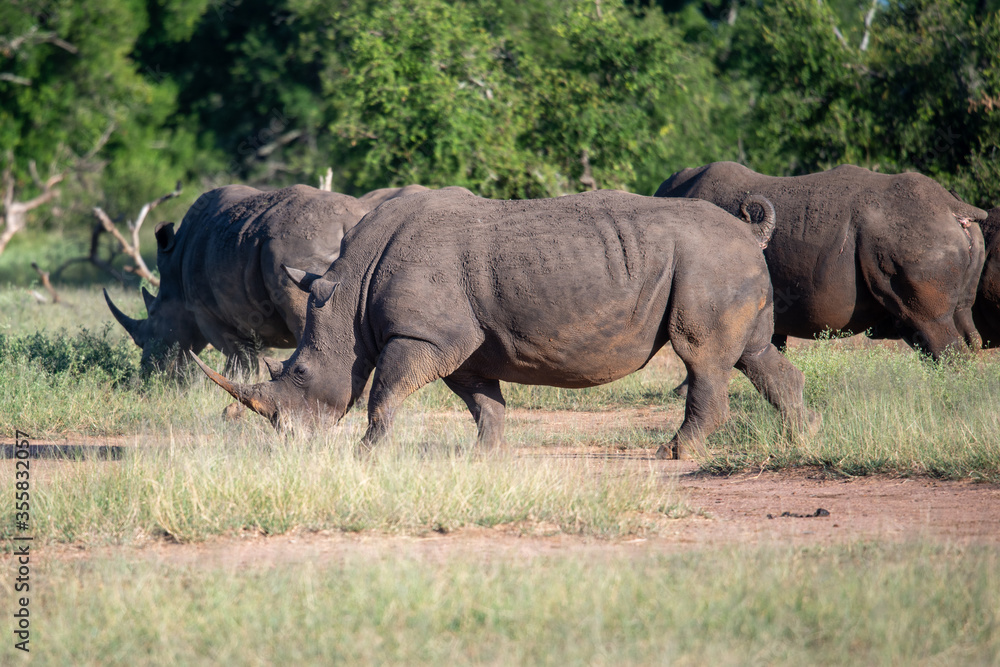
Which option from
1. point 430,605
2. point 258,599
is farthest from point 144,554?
point 430,605

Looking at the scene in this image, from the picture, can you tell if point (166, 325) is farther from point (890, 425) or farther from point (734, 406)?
point (890, 425)

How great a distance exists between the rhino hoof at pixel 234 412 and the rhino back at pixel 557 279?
1688 mm

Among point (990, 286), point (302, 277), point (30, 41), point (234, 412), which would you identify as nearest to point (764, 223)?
point (302, 277)

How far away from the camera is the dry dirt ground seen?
4844 millimetres

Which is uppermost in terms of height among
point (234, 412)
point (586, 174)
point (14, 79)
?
point (586, 174)

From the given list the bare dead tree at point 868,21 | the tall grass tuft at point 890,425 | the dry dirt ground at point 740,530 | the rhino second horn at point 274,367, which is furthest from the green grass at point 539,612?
the bare dead tree at point 868,21

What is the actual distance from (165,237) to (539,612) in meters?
7.00

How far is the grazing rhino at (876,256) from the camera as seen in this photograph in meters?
8.49

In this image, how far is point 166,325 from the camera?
31.7 ft

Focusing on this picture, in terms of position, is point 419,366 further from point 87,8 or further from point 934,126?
point 87,8

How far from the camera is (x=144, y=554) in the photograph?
4883mm

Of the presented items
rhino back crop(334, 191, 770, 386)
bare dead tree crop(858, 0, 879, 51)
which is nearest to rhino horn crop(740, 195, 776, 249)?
rhino back crop(334, 191, 770, 386)

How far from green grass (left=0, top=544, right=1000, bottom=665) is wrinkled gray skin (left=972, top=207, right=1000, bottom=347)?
5226 mm

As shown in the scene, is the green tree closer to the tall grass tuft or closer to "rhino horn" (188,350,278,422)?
"rhino horn" (188,350,278,422)
